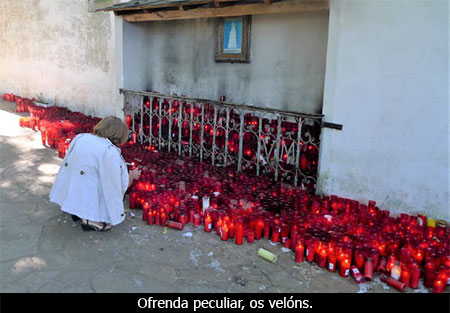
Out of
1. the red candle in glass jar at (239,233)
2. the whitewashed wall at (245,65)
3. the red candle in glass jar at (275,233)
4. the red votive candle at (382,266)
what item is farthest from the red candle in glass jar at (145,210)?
the whitewashed wall at (245,65)

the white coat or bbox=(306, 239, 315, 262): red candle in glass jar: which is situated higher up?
the white coat

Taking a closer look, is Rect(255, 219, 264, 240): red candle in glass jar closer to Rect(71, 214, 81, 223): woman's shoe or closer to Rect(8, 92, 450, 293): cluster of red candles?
Rect(8, 92, 450, 293): cluster of red candles

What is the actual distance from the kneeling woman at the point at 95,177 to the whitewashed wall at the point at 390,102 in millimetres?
2791

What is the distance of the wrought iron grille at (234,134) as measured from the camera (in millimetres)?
5949

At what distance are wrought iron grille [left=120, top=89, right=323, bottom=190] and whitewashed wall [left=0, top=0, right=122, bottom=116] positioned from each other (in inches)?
34.2

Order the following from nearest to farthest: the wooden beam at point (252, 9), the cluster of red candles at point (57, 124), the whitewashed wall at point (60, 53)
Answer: the wooden beam at point (252, 9) → the cluster of red candles at point (57, 124) → the whitewashed wall at point (60, 53)

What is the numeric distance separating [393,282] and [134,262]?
245cm

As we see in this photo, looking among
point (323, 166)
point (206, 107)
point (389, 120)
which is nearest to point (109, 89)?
point (206, 107)

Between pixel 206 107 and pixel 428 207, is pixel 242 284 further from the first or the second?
pixel 206 107

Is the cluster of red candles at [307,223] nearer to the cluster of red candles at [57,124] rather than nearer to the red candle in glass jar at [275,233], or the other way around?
the red candle in glass jar at [275,233]

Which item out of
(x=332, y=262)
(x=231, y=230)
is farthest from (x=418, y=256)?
(x=231, y=230)

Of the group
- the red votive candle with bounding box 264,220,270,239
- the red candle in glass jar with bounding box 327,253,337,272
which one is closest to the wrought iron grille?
the red votive candle with bounding box 264,220,270,239

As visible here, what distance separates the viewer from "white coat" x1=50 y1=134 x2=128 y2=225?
4.17m
